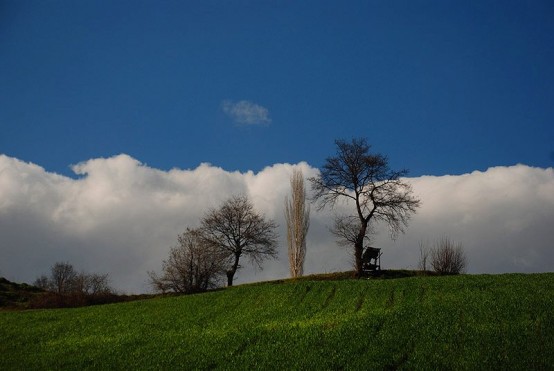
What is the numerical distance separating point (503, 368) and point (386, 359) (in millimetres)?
4275

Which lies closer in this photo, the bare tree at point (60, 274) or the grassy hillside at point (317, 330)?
the grassy hillside at point (317, 330)

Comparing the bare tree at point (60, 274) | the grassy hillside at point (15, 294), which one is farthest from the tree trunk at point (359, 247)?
the bare tree at point (60, 274)

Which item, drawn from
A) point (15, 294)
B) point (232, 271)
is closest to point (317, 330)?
point (232, 271)

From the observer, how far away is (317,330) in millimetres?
25656

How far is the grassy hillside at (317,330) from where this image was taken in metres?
20.4

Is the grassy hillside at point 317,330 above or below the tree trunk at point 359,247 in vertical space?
below

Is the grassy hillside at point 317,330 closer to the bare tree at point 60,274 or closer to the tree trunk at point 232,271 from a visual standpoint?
the tree trunk at point 232,271

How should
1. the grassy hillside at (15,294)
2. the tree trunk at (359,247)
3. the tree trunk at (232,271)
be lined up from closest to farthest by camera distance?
the tree trunk at (359,247) < the grassy hillside at (15,294) < the tree trunk at (232,271)

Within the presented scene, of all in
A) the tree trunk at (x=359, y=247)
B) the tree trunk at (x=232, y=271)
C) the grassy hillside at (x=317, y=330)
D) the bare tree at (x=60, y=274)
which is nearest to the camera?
Answer: the grassy hillside at (x=317, y=330)

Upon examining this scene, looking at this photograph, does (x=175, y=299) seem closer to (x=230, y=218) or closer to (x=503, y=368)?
(x=230, y=218)

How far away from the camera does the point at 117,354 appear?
26500 mm

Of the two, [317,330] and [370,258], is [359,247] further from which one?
[317,330]

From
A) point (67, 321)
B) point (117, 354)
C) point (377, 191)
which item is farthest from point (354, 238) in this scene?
point (117, 354)

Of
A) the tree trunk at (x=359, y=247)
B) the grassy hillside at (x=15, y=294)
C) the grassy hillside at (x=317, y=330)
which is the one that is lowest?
the grassy hillside at (x=317, y=330)
